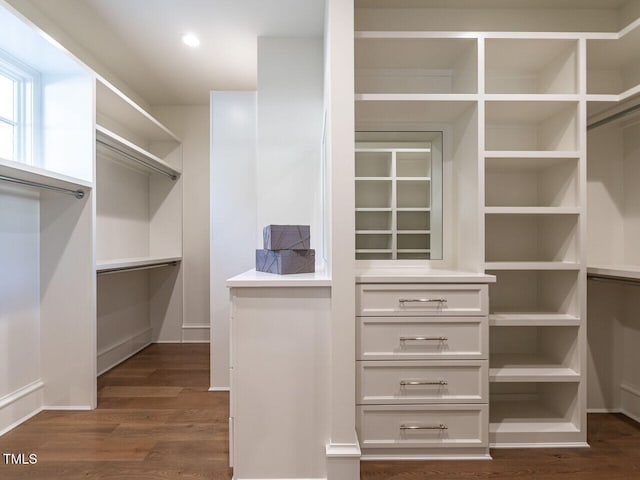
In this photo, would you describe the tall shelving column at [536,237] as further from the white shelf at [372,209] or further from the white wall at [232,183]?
the white wall at [232,183]

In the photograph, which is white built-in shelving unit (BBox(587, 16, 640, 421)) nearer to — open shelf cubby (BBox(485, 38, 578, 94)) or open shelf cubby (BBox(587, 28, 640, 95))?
open shelf cubby (BBox(587, 28, 640, 95))

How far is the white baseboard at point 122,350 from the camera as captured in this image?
312 centimetres

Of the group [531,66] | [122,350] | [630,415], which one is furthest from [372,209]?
[122,350]

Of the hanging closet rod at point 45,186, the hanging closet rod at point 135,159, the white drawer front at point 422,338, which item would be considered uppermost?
the hanging closet rod at point 135,159

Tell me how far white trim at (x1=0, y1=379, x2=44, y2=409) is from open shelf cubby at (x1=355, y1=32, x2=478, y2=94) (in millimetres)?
2602

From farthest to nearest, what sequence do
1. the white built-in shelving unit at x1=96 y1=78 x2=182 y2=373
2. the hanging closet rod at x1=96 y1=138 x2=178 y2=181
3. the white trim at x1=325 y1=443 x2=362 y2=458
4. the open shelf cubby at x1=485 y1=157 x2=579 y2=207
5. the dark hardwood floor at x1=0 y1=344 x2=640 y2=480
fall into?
the white built-in shelving unit at x1=96 y1=78 x2=182 y2=373
the hanging closet rod at x1=96 y1=138 x2=178 y2=181
the open shelf cubby at x1=485 y1=157 x2=579 y2=207
the dark hardwood floor at x1=0 y1=344 x2=640 y2=480
the white trim at x1=325 y1=443 x2=362 y2=458

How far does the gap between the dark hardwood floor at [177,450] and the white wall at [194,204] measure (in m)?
1.43

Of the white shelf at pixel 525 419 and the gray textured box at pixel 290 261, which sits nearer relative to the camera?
the gray textured box at pixel 290 261

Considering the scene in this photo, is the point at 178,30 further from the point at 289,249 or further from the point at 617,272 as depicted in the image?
the point at 617,272

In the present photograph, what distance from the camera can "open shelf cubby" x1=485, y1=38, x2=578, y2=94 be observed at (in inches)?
77.6

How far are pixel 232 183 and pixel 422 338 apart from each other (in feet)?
5.90

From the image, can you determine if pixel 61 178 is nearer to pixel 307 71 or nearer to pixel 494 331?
pixel 307 71

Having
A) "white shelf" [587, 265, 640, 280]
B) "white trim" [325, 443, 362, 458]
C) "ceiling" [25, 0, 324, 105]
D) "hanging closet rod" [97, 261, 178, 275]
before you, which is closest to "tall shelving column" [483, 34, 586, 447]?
"white shelf" [587, 265, 640, 280]

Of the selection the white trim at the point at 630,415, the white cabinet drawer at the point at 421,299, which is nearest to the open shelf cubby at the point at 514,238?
the white cabinet drawer at the point at 421,299
